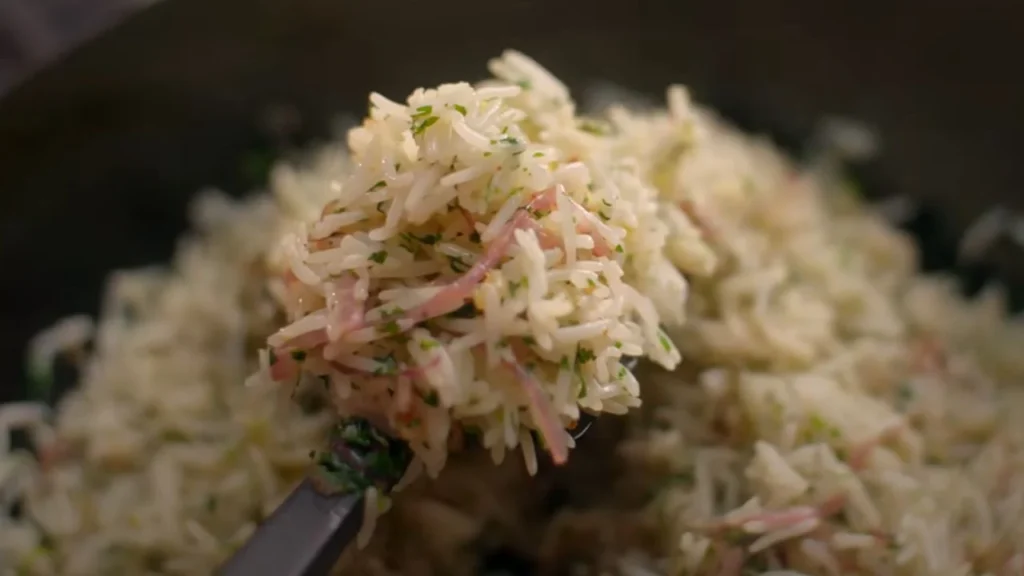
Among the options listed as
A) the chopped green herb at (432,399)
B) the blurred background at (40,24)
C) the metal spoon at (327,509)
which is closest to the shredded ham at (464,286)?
the chopped green herb at (432,399)

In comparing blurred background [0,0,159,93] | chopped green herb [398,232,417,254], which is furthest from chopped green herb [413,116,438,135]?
blurred background [0,0,159,93]

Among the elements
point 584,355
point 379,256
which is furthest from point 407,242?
point 584,355

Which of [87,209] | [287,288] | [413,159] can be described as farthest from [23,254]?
[413,159]

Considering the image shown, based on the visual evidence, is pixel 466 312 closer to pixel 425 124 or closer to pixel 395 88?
pixel 425 124

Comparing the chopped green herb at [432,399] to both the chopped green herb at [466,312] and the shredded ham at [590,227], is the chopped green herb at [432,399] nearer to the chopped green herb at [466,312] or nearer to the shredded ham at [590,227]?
the chopped green herb at [466,312]

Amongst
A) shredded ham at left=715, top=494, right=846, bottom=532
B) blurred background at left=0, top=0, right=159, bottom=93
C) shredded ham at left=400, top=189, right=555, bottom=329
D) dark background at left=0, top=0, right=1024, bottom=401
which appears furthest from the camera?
blurred background at left=0, top=0, right=159, bottom=93

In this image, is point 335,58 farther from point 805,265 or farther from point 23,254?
point 805,265

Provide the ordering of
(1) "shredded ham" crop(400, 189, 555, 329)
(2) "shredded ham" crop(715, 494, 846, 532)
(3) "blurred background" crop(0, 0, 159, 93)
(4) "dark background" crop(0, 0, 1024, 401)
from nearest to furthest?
(1) "shredded ham" crop(400, 189, 555, 329), (2) "shredded ham" crop(715, 494, 846, 532), (4) "dark background" crop(0, 0, 1024, 401), (3) "blurred background" crop(0, 0, 159, 93)

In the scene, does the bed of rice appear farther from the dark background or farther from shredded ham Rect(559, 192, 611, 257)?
the dark background
